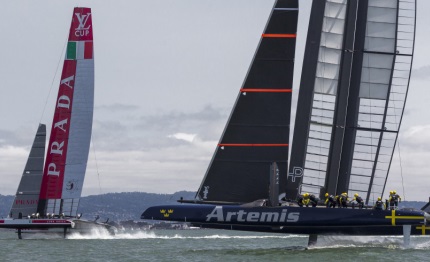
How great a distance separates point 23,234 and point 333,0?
2555 cm

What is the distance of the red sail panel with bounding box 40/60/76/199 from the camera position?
5172 centimetres

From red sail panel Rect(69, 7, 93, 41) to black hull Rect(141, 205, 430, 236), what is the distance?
948 inches

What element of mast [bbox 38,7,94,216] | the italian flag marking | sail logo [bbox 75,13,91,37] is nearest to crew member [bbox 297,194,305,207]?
mast [bbox 38,7,94,216]

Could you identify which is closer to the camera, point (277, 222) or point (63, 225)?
point (277, 222)

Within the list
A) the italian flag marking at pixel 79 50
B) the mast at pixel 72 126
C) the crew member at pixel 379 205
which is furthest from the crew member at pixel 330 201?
the italian flag marking at pixel 79 50

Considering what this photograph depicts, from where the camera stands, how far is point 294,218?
29516mm

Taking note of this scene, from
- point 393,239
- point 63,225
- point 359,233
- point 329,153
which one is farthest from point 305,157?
point 63,225

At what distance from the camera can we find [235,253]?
1284 inches

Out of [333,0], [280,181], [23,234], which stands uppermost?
[333,0]

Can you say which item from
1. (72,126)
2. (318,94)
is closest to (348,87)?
(318,94)

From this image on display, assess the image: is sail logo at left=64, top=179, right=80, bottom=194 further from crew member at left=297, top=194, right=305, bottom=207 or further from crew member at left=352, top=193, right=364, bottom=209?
crew member at left=352, top=193, right=364, bottom=209

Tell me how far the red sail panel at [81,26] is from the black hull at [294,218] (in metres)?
24.1

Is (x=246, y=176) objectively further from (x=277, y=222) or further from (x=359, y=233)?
(x=359, y=233)

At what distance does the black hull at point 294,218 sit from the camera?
29531 mm
